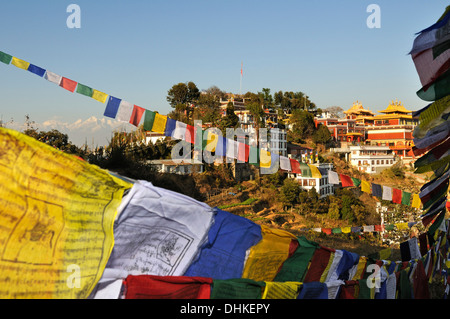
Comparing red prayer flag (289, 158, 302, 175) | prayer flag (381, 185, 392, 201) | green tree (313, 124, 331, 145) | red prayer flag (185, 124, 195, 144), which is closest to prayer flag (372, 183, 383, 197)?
prayer flag (381, 185, 392, 201)

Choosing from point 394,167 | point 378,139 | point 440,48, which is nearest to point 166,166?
point 440,48

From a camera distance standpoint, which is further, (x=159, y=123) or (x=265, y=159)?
(x=265, y=159)

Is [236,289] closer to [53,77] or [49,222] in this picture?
[49,222]

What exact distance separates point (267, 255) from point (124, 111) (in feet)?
9.07

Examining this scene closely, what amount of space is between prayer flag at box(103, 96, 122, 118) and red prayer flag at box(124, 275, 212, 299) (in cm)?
315

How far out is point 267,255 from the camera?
123 inches

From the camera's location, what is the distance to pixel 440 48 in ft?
10.8

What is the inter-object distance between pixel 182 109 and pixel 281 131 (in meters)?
10.8

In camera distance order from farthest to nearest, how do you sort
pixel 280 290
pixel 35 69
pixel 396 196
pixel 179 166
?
pixel 179 166, pixel 396 196, pixel 35 69, pixel 280 290

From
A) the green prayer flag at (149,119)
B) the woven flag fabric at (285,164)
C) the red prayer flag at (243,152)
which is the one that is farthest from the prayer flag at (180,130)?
the woven flag fabric at (285,164)

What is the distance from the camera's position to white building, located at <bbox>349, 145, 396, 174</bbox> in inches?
1828

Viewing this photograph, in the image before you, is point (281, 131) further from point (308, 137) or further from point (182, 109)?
point (182, 109)

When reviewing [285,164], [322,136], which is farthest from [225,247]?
[322,136]
